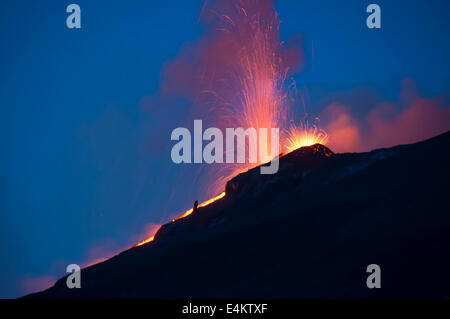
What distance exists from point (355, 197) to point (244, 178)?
19.8 m

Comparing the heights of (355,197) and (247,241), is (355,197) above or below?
above

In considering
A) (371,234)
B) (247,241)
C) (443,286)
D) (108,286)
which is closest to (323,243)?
(371,234)

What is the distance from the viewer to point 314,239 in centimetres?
3794

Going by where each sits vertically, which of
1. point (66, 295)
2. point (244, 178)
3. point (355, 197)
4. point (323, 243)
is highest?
point (244, 178)

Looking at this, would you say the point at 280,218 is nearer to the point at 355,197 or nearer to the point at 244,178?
the point at 355,197

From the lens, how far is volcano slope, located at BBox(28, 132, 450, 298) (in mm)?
29859

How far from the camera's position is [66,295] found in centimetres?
4669

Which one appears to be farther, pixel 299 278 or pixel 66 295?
pixel 66 295

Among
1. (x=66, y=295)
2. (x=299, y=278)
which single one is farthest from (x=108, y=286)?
(x=299, y=278)

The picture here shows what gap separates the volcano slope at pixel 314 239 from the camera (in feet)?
98.0

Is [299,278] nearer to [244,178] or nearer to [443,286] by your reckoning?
[443,286]

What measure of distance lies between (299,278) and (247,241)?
34.4ft
